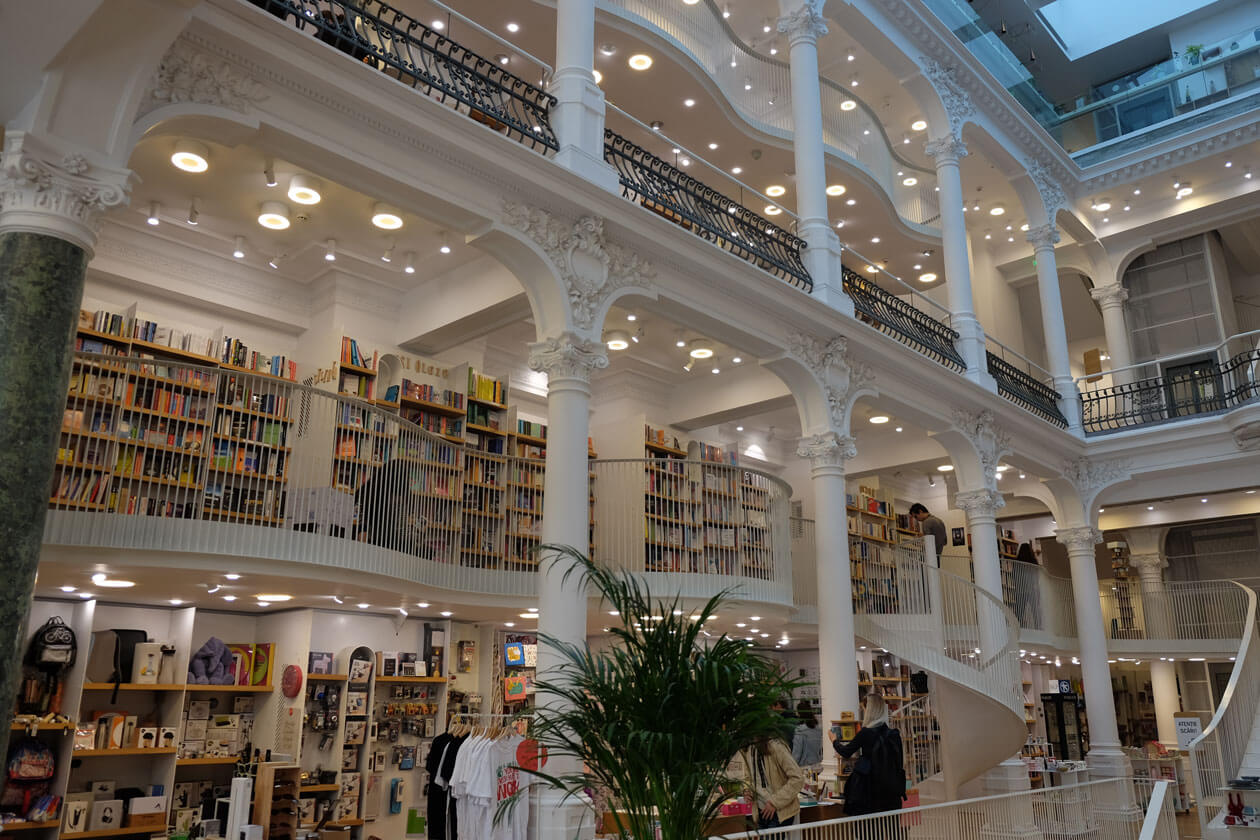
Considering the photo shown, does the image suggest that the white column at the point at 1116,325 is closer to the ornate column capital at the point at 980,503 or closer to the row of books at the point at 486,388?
the ornate column capital at the point at 980,503

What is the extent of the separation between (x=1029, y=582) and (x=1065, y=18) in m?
12.2

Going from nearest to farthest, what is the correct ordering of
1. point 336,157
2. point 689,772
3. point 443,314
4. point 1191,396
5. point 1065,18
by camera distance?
point 689,772 < point 336,157 < point 443,314 < point 1191,396 < point 1065,18

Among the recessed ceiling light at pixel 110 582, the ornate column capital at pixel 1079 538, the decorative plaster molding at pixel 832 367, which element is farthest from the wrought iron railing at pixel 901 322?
the recessed ceiling light at pixel 110 582

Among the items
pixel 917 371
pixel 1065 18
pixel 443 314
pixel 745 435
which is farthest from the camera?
pixel 1065 18

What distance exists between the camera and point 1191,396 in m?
16.0

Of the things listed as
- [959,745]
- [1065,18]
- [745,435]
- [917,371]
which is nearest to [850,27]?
[917,371]

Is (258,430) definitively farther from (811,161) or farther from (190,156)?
(811,161)

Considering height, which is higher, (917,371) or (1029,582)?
(917,371)

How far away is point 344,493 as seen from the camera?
716 cm

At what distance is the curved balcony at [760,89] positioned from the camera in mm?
10414

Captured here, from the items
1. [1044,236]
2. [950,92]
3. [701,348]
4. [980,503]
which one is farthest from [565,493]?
[1044,236]

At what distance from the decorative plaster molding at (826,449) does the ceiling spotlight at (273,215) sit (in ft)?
18.3

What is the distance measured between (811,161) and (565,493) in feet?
17.5

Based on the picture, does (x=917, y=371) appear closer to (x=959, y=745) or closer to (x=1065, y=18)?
(x=959, y=745)
